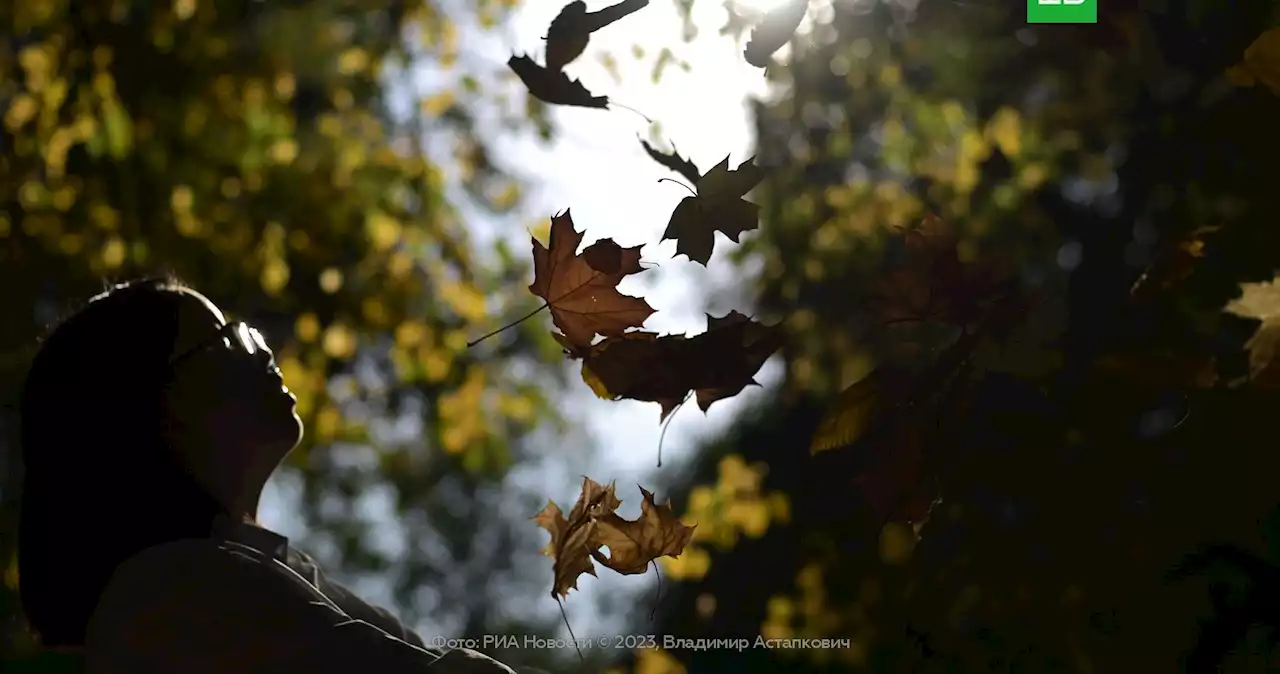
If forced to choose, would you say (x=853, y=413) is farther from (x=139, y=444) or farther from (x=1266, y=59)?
(x=139, y=444)

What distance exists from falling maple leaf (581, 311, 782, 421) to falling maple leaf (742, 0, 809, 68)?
23 centimetres

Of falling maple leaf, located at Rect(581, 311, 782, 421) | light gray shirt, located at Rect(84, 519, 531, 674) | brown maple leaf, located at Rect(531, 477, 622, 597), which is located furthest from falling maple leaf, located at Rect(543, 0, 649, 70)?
light gray shirt, located at Rect(84, 519, 531, 674)

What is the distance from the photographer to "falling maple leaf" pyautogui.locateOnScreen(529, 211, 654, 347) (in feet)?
3.11

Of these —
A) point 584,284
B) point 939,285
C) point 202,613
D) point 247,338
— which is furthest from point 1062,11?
point 202,613

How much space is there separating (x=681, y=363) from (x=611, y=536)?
19 cm

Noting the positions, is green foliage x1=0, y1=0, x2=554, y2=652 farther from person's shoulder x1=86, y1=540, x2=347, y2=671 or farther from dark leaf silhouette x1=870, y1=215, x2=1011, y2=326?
dark leaf silhouette x1=870, y1=215, x2=1011, y2=326

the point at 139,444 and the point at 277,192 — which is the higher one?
the point at 277,192

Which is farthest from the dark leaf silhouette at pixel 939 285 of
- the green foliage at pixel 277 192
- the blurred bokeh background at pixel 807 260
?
the green foliage at pixel 277 192

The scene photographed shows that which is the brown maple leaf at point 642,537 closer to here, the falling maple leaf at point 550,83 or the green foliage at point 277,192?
the falling maple leaf at point 550,83

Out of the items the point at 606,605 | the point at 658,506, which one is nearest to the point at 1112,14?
the point at 658,506

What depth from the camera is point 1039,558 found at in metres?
2.86

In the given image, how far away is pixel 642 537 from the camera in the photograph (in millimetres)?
1029

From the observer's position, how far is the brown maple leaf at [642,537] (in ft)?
3.35

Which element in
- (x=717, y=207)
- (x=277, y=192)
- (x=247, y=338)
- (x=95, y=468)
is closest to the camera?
(x=717, y=207)
